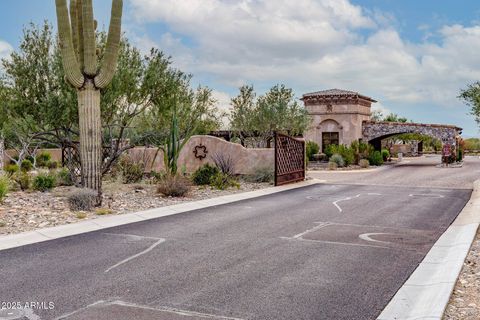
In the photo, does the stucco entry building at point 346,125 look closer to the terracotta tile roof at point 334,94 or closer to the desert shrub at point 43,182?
the terracotta tile roof at point 334,94

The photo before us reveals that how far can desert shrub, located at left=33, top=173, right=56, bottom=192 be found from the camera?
18.8 meters

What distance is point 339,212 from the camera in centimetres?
1435

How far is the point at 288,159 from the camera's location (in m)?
24.2

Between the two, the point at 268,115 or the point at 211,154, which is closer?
the point at 211,154

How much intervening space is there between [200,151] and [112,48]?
38.5 feet

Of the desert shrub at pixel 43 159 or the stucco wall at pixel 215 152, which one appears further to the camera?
the desert shrub at pixel 43 159

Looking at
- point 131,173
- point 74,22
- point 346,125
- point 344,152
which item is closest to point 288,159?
point 131,173

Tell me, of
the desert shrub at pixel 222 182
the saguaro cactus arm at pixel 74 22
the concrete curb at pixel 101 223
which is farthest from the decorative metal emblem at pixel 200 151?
the saguaro cactus arm at pixel 74 22

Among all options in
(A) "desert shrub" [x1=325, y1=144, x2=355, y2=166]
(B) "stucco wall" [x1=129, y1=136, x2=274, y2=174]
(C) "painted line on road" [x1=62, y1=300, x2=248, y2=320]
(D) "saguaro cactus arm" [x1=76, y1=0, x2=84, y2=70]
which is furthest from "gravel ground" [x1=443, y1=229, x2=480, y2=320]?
(A) "desert shrub" [x1=325, y1=144, x2=355, y2=166]

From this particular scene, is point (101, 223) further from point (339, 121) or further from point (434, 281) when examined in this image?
point (339, 121)

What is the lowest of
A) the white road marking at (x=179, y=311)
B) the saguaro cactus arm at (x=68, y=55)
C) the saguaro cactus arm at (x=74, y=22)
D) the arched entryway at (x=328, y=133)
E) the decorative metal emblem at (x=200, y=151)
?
the white road marking at (x=179, y=311)

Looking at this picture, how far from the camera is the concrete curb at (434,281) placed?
19.5ft

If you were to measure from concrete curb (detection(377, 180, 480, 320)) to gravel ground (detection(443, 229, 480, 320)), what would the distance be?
8cm

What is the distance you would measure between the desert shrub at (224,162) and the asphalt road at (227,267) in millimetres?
10688
